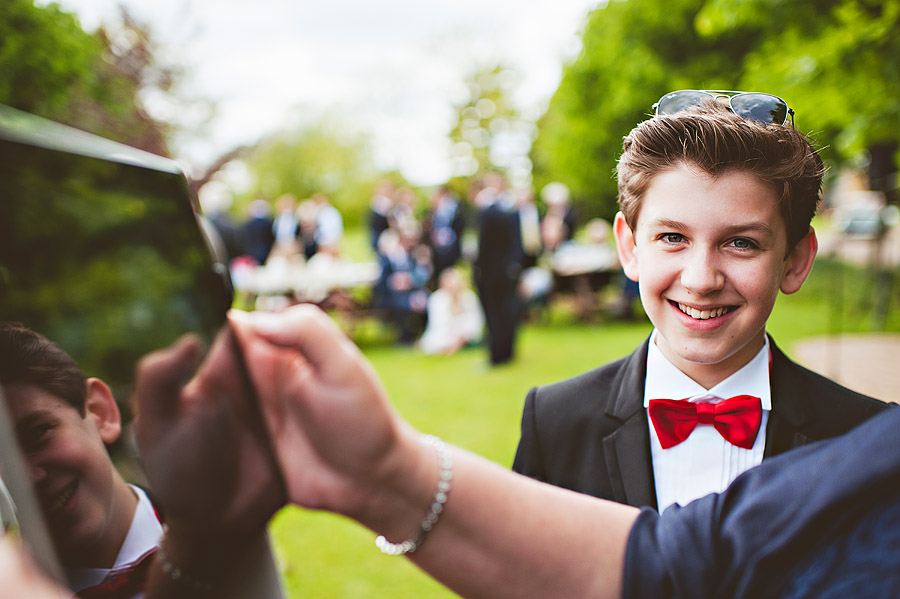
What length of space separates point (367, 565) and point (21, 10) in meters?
3.06

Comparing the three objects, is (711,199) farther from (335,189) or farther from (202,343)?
(335,189)

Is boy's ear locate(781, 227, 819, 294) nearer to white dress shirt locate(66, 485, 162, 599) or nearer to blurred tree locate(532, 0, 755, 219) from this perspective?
blurred tree locate(532, 0, 755, 219)

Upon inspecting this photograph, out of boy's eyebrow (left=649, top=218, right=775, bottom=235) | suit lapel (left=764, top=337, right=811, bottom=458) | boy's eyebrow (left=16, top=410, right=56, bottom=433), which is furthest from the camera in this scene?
suit lapel (left=764, top=337, right=811, bottom=458)

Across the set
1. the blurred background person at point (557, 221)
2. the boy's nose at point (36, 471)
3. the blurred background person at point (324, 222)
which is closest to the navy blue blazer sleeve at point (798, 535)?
the boy's nose at point (36, 471)

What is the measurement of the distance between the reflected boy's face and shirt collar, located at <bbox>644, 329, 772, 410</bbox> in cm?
86

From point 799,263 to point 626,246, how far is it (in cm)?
28

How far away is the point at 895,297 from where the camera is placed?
5.37 metres

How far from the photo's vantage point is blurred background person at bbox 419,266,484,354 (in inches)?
344

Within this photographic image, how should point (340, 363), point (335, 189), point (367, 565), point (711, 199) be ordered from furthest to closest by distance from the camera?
point (335, 189) → point (367, 565) → point (711, 199) → point (340, 363)

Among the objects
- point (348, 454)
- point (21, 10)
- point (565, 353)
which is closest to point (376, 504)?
point (348, 454)

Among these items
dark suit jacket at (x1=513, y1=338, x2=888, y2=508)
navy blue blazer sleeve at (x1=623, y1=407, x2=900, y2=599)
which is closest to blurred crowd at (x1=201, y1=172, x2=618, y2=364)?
dark suit jacket at (x1=513, y1=338, x2=888, y2=508)

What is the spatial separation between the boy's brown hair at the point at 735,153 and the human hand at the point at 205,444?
710 millimetres

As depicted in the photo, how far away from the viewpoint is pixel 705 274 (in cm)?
96

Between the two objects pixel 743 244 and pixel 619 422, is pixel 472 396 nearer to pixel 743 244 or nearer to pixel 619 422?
pixel 619 422
